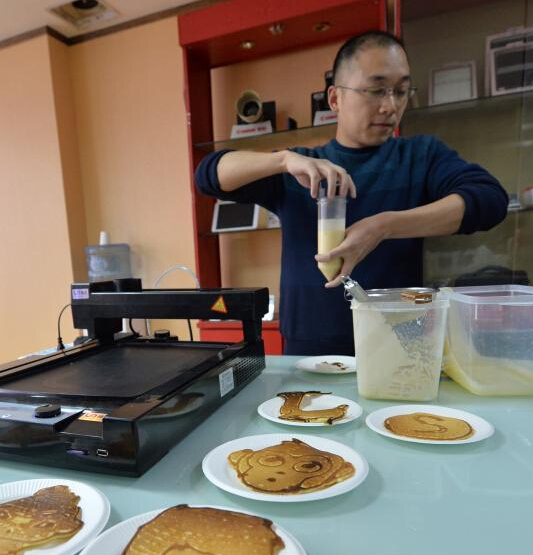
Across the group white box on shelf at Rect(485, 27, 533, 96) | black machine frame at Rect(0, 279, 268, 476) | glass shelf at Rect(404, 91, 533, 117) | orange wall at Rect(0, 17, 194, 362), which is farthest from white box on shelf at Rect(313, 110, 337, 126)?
black machine frame at Rect(0, 279, 268, 476)

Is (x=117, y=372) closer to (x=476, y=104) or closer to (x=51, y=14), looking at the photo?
(x=476, y=104)

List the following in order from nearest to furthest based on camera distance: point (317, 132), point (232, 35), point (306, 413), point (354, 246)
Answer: point (306, 413) < point (354, 246) < point (232, 35) < point (317, 132)

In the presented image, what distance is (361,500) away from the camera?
0.37 m

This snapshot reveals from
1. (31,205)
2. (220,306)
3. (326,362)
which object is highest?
(31,205)

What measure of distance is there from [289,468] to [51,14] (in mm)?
2470

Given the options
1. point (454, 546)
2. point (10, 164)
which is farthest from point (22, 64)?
point (454, 546)

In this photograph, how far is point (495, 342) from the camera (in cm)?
61

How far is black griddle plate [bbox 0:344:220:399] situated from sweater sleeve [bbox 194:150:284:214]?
1.51ft

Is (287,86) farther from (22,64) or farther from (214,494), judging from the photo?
(214,494)

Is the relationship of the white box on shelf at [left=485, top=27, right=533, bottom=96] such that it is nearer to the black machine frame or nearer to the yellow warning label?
the black machine frame

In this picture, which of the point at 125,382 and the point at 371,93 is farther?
the point at 371,93

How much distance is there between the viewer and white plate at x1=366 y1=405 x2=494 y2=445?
0.45 m

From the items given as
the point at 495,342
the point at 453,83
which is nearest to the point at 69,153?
the point at 453,83

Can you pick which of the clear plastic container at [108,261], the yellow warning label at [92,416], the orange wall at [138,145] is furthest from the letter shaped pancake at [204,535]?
the clear plastic container at [108,261]
